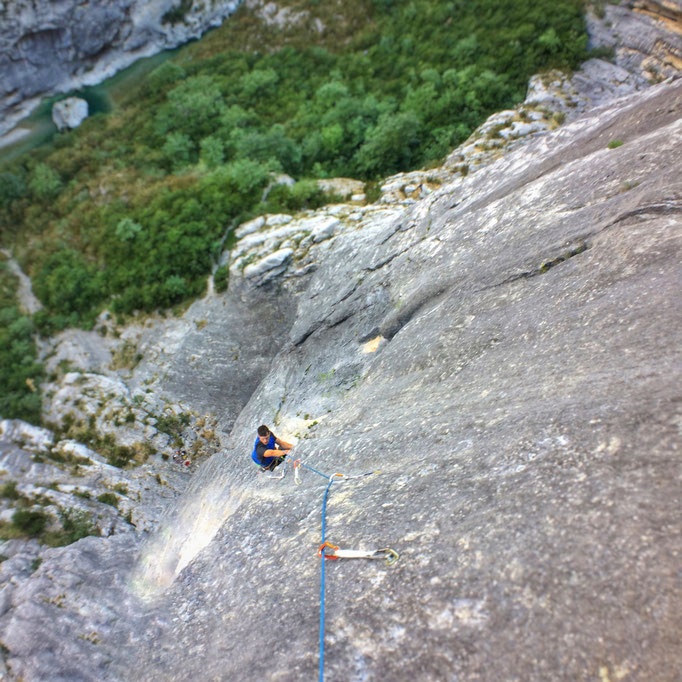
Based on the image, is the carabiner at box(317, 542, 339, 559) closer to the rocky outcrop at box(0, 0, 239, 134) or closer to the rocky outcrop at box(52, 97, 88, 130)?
the rocky outcrop at box(52, 97, 88, 130)

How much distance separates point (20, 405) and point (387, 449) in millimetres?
21729

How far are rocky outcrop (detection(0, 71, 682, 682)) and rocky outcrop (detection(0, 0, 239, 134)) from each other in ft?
133

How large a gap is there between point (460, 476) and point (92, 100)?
4963cm

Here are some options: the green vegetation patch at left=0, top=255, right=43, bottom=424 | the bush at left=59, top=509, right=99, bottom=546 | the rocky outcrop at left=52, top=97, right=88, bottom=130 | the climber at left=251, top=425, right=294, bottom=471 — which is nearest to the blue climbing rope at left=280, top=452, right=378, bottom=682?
the climber at left=251, top=425, right=294, bottom=471

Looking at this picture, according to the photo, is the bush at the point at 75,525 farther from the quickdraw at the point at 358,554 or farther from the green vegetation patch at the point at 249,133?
the quickdraw at the point at 358,554

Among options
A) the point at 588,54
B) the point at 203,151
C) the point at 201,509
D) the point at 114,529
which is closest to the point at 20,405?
the point at 114,529

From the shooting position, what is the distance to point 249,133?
1160 inches

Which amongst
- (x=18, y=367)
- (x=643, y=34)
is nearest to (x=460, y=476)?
(x=18, y=367)

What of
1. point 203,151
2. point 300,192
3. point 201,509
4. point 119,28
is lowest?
point 201,509

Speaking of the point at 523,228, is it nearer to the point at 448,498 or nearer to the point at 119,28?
the point at 448,498

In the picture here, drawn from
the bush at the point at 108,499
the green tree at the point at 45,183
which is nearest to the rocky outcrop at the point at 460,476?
the bush at the point at 108,499

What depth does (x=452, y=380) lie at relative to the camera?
10.1m

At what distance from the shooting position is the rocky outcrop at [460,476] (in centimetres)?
557

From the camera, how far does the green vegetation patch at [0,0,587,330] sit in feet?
78.4
